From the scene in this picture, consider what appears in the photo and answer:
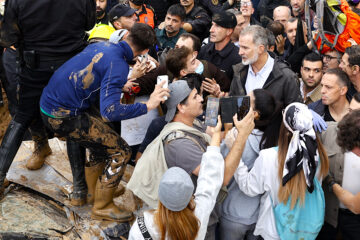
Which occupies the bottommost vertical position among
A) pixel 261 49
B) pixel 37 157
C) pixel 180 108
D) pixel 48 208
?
pixel 48 208

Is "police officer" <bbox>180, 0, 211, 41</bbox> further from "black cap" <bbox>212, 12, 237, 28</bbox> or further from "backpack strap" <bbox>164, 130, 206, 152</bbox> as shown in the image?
"backpack strap" <bbox>164, 130, 206, 152</bbox>

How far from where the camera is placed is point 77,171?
3.64 meters

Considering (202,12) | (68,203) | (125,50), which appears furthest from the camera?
(202,12)

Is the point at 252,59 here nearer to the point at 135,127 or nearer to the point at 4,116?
the point at 135,127

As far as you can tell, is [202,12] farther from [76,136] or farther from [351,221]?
[351,221]

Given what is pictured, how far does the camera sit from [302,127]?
2.43 m

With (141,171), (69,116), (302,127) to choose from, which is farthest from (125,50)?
(302,127)

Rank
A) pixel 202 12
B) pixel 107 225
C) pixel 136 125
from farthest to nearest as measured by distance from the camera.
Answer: pixel 202 12, pixel 136 125, pixel 107 225

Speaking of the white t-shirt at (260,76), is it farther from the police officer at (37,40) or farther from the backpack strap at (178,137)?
the police officer at (37,40)

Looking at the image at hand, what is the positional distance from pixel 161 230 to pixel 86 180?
1.67 meters

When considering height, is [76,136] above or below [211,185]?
below

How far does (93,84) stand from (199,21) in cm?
388

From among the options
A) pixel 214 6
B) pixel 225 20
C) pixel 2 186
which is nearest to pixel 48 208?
pixel 2 186

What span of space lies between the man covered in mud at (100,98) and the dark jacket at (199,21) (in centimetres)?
348
